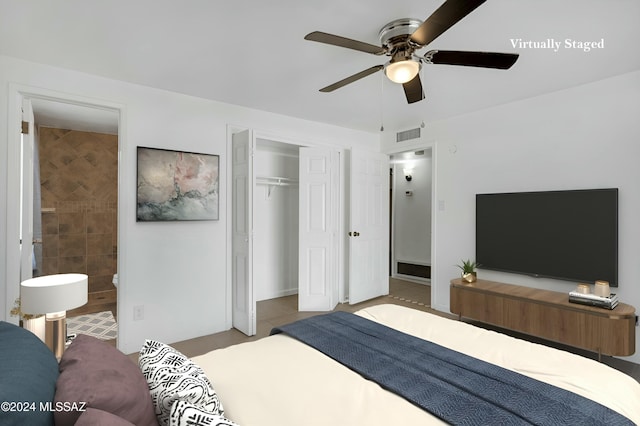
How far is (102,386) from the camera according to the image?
0.97 metres

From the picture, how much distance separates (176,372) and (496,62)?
2.27 meters

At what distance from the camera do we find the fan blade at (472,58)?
188 cm

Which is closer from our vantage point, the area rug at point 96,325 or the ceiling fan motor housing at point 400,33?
the ceiling fan motor housing at point 400,33

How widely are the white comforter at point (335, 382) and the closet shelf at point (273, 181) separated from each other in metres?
3.14

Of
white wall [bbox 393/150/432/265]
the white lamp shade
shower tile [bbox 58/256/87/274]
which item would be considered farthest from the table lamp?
white wall [bbox 393/150/432/265]

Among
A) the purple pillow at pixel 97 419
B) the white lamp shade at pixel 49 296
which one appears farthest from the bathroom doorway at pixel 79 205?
the purple pillow at pixel 97 419

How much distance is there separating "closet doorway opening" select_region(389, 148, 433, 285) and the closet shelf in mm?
2264

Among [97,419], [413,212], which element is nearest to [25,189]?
[97,419]

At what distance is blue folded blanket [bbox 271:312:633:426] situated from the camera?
1.16m

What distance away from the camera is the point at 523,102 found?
354cm

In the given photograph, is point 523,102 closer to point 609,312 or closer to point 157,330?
point 609,312

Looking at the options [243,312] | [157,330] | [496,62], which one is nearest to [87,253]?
[157,330]

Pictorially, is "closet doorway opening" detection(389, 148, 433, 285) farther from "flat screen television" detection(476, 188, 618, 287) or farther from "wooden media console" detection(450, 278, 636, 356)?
"wooden media console" detection(450, 278, 636, 356)

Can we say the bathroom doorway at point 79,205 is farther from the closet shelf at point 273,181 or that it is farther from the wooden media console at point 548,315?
the wooden media console at point 548,315
